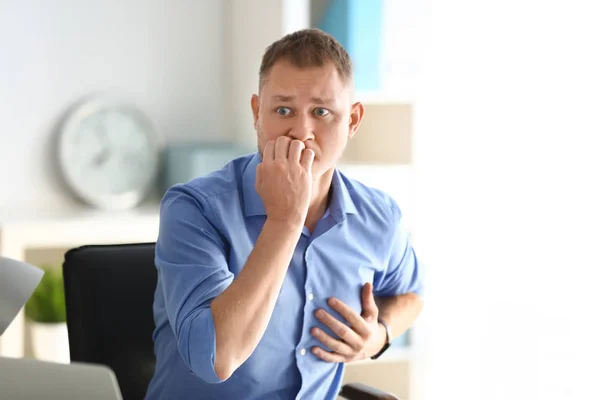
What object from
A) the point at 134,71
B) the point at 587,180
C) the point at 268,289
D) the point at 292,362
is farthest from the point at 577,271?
the point at 134,71

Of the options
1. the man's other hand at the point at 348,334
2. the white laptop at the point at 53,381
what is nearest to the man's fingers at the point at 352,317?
the man's other hand at the point at 348,334

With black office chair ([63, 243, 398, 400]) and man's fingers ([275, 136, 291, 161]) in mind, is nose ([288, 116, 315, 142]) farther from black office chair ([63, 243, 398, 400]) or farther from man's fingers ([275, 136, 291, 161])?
black office chair ([63, 243, 398, 400])

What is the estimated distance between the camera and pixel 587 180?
220 centimetres

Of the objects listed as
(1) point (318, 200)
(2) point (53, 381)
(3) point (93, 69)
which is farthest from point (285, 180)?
(3) point (93, 69)

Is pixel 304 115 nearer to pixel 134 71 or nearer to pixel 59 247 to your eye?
pixel 59 247

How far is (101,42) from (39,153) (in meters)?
0.50

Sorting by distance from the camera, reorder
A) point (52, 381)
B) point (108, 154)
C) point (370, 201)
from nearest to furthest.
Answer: point (52, 381) < point (370, 201) < point (108, 154)

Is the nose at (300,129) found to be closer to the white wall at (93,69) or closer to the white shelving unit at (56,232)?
the white shelving unit at (56,232)

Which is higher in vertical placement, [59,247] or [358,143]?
[358,143]

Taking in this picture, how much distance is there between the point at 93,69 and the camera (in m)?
3.36

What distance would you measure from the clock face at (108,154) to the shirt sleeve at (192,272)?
1.89 m

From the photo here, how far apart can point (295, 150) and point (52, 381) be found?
0.93m

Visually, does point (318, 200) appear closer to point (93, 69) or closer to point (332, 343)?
point (332, 343)

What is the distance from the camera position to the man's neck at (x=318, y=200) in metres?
1.59
